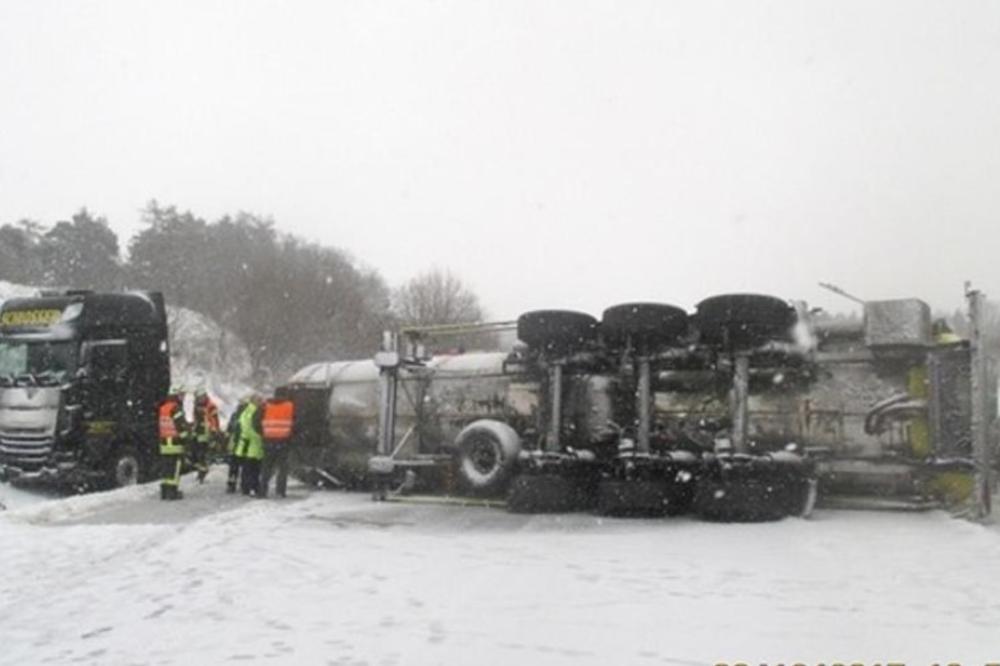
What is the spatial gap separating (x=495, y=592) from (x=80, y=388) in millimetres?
11632

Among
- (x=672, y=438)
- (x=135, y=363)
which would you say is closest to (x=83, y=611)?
(x=672, y=438)

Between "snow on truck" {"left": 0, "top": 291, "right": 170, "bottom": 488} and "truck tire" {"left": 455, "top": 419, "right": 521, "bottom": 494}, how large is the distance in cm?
692

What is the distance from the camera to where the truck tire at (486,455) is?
41.4 ft

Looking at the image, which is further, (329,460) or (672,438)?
(329,460)

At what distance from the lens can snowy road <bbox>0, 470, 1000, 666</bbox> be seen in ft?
17.3

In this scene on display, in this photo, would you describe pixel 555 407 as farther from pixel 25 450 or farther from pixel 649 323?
pixel 25 450

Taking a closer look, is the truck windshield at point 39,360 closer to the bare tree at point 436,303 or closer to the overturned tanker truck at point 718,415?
the overturned tanker truck at point 718,415

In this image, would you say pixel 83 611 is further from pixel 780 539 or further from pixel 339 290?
pixel 339 290

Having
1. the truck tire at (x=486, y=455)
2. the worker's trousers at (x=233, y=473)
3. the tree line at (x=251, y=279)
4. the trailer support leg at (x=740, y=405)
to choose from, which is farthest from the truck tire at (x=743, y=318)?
the tree line at (x=251, y=279)

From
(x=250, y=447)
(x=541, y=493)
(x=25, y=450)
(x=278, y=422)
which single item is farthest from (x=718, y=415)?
(x=25, y=450)

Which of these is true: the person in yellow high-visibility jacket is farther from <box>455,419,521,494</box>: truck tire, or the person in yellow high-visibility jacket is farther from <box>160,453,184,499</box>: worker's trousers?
<box>455,419,521,494</box>: truck tire

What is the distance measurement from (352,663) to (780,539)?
5.74 meters

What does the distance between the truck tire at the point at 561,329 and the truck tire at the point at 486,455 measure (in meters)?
1.34

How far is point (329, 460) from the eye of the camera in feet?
52.2
